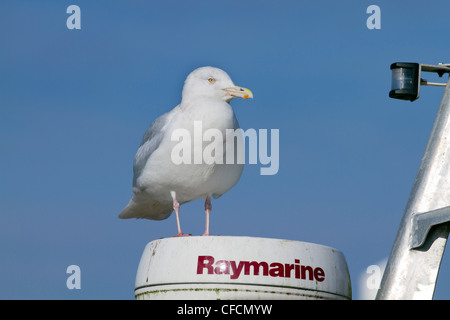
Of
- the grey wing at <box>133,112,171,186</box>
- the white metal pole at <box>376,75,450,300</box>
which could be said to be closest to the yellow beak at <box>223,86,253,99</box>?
the grey wing at <box>133,112,171,186</box>

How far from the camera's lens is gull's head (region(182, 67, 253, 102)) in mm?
10141

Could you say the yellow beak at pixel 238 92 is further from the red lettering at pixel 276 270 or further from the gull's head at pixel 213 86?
the red lettering at pixel 276 270

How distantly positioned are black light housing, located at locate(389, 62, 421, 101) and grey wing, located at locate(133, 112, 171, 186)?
199 inches

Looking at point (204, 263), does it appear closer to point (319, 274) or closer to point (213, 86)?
point (319, 274)

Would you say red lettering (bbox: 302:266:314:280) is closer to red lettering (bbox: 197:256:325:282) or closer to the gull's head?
red lettering (bbox: 197:256:325:282)

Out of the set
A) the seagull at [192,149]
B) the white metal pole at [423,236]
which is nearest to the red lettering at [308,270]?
the white metal pole at [423,236]

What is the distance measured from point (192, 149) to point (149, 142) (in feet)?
4.26

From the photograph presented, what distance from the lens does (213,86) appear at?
1020cm

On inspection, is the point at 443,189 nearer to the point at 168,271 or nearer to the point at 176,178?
the point at 168,271

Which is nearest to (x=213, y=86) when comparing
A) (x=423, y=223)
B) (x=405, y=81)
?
(x=405, y=81)

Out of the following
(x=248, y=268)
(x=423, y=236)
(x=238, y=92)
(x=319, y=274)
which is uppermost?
(x=238, y=92)

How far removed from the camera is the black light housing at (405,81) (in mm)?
5422

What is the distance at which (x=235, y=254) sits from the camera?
6402mm
